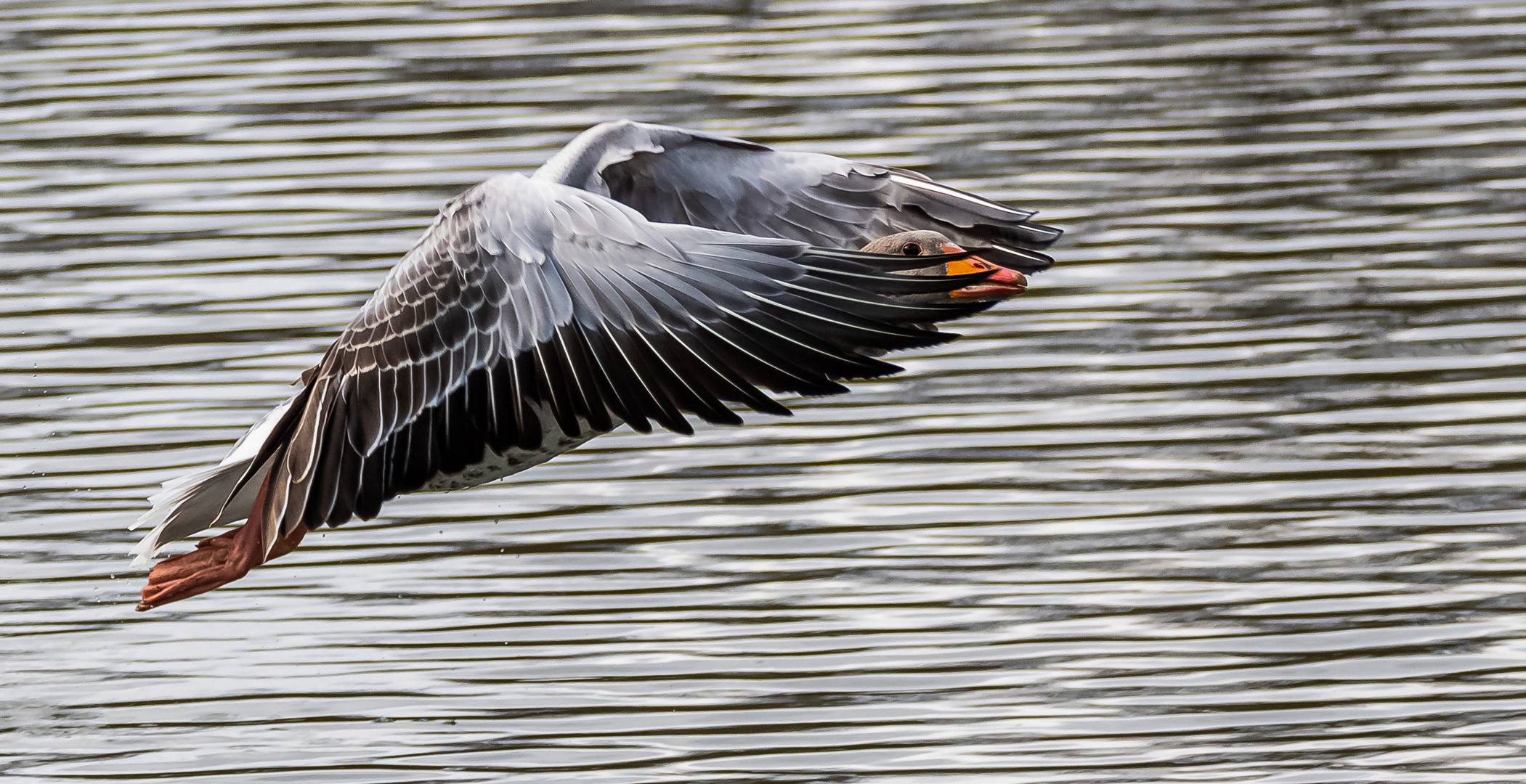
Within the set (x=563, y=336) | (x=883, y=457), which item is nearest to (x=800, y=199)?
(x=563, y=336)

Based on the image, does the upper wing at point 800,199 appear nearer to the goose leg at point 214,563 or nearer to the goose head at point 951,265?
the goose head at point 951,265

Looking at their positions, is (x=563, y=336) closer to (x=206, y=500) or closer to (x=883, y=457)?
(x=206, y=500)

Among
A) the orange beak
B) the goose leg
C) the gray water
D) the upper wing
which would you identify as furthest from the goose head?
the goose leg

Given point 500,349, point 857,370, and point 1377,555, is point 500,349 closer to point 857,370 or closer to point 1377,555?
point 857,370

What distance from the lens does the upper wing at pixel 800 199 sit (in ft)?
22.5

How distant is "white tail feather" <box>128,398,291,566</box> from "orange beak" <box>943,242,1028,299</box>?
210cm

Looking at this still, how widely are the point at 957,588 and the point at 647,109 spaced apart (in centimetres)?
577

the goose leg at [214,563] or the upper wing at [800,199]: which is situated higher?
the upper wing at [800,199]

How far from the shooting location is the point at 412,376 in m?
6.25

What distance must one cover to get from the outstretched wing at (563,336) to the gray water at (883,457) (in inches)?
49.2

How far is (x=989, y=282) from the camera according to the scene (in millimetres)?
5965

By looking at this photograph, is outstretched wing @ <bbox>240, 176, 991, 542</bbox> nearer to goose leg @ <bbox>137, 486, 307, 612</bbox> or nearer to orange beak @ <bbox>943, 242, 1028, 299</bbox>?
orange beak @ <bbox>943, 242, 1028, 299</bbox>

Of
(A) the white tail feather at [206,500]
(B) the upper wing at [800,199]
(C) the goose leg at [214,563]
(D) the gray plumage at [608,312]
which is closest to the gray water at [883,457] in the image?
(C) the goose leg at [214,563]

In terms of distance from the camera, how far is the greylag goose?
5.77 metres
